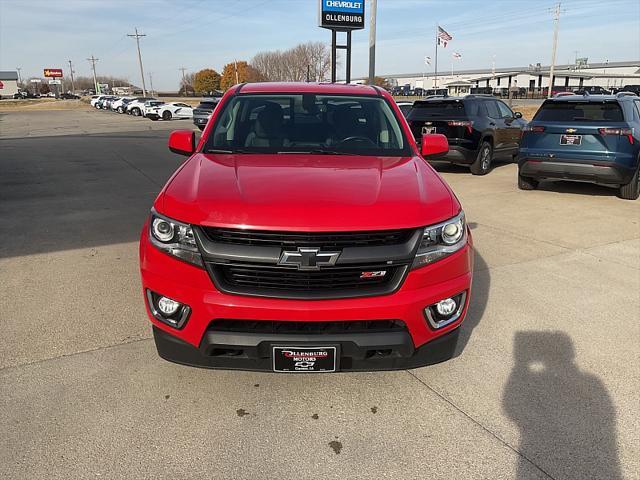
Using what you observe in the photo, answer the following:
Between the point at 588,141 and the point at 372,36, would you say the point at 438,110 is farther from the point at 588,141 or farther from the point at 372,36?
the point at 372,36

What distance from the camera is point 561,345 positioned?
11.9ft

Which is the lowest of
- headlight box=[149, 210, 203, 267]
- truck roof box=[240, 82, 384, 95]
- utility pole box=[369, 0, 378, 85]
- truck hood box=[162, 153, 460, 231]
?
headlight box=[149, 210, 203, 267]

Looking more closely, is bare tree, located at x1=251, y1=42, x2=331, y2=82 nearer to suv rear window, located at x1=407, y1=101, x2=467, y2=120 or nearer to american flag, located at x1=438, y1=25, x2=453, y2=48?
american flag, located at x1=438, y1=25, x2=453, y2=48

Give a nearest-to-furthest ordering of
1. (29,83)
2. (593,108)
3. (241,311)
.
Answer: (241,311), (593,108), (29,83)

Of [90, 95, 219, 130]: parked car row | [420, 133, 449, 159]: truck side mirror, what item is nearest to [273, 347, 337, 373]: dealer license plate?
[420, 133, 449, 159]: truck side mirror

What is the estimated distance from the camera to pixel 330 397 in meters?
2.96

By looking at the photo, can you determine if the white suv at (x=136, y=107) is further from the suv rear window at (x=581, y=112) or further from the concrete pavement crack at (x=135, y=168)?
the suv rear window at (x=581, y=112)

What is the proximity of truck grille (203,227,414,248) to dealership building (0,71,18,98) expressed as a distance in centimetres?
15477

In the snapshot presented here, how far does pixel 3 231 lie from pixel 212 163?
469 centimetres

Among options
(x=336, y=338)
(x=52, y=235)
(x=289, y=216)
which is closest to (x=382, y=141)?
(x=289, y=216)

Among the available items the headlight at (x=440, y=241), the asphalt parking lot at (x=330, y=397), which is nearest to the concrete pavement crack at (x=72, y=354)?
the asphalt parking lot at (x=330, y=397)

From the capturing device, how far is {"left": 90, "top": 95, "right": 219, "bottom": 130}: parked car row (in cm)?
2646

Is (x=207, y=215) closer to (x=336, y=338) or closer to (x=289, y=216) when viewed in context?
(x=289, y=216)

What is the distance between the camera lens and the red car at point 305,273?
2.44 metres
